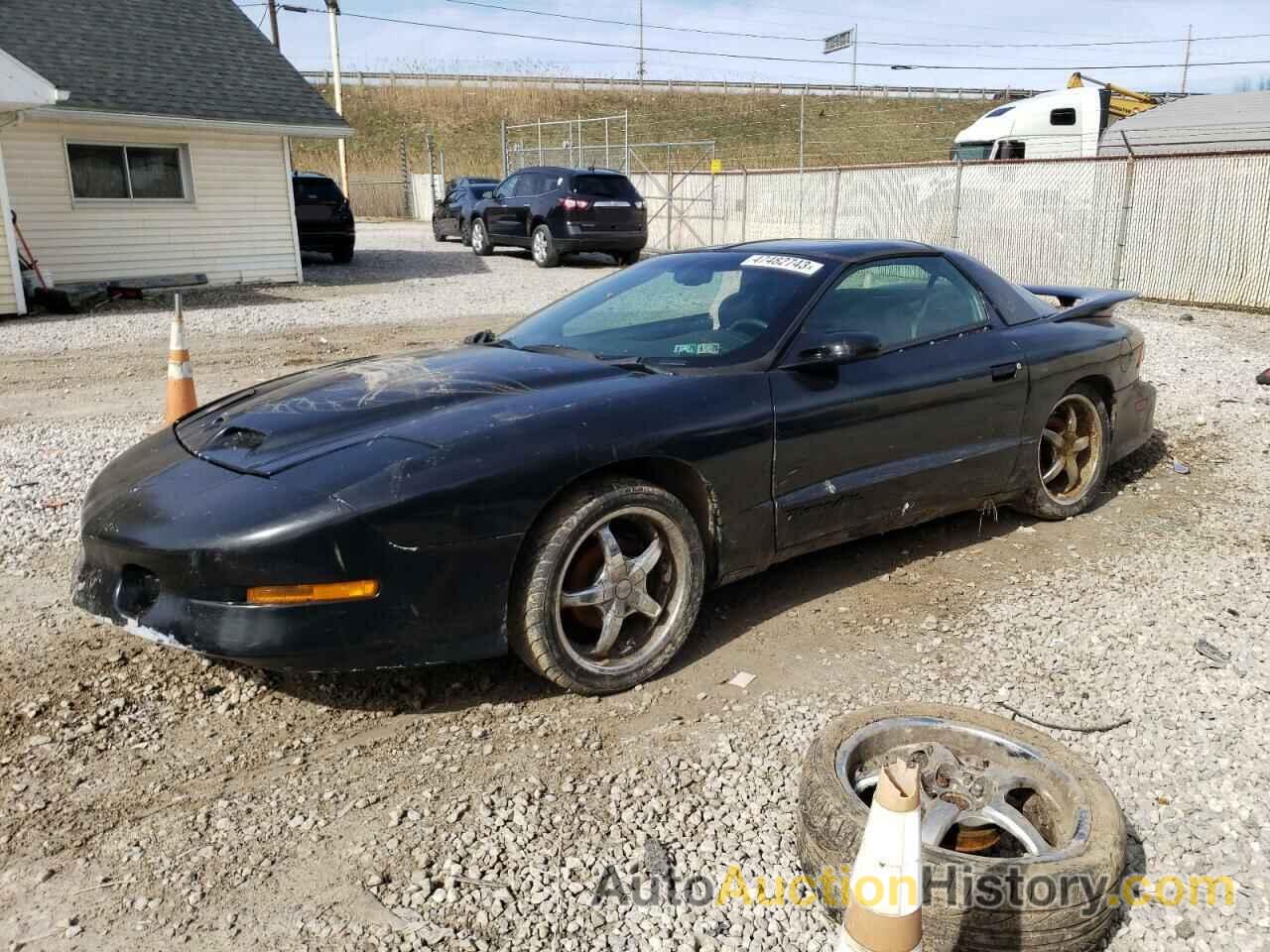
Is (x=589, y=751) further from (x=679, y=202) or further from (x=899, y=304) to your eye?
(x=679, y=202)

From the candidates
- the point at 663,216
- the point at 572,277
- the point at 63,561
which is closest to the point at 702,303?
the point at 63,561

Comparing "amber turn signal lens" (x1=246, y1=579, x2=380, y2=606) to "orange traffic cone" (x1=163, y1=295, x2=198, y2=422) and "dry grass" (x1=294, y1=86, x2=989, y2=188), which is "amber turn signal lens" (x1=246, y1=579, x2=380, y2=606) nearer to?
"orange traffic cone" (x1=163, y1=295, x2=198, y2=422)

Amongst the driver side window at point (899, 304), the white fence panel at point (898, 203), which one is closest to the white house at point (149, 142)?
the white fence panel at point (898, 203)

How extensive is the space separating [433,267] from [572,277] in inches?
123

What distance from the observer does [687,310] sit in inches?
164

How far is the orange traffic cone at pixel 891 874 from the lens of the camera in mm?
1729

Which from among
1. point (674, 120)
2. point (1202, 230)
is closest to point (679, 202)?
point (1202, 230)

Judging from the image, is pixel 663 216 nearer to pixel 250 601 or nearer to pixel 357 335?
pixel 357 335

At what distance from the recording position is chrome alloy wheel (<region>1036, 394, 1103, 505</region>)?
4.94m

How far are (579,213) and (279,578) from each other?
16142mm

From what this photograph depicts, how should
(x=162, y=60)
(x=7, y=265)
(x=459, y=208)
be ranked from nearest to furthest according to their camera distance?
(x=7, y=265) → (x=162, y=60) → (x=459, y=208)

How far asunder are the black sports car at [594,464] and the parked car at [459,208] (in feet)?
60.2

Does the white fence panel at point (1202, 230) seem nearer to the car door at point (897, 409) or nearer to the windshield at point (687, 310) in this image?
the car door at point (897, 409)

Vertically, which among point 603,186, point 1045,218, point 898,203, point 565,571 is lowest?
point 565,571
